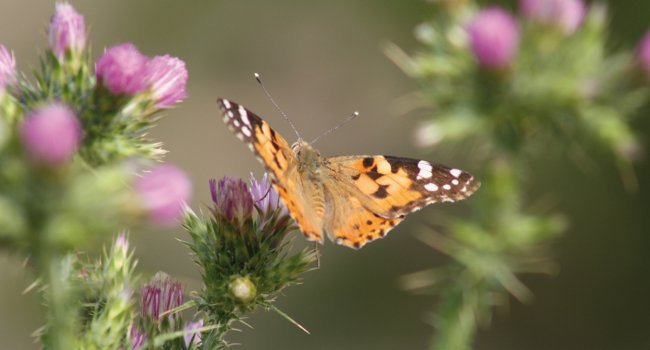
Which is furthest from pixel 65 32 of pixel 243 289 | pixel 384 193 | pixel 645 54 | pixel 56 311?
pixel 645 54

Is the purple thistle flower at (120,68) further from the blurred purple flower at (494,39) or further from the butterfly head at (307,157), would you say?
the blurred purple flower at (494,39)

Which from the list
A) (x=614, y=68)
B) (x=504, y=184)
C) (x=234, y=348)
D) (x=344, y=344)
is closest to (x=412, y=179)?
(x=504, y=184)

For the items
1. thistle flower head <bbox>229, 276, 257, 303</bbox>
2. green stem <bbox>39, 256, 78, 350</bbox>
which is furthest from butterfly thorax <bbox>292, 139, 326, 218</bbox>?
green stem <bbox>39, 256, 78, 350</bbox>

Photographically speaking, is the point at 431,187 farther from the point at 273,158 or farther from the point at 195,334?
the point at 195,334

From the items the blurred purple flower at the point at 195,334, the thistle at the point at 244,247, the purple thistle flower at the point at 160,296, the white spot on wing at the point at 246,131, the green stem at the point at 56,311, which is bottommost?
the green stem at the point at 56,311

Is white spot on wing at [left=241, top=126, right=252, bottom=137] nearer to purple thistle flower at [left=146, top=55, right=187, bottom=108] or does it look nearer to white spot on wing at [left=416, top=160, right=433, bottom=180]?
purple thistle flower at [left=146, top=55, right=187, bottom=108]

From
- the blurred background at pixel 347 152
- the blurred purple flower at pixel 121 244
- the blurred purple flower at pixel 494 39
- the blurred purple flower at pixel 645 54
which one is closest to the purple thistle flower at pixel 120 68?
the blurred purple flower at pixel 121 244
